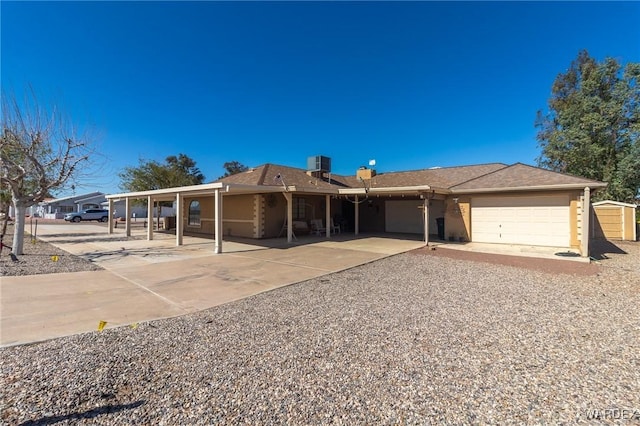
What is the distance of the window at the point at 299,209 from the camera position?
16.1 meters

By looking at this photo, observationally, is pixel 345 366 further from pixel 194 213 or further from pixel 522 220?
pixel 194 213

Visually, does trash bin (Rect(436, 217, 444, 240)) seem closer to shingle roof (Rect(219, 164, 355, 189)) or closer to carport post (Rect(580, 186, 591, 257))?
carport post (Rect(580, 186, 591, 257))

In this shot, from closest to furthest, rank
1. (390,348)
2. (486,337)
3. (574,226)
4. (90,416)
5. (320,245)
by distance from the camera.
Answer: (90,416) → (390,348) → (486,337) → (574,226) → (320,245)

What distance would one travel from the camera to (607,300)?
516 centimetres

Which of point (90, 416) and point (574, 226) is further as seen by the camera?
point (574, 226)

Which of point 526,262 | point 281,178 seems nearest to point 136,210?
point 281,178

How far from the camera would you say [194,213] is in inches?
748

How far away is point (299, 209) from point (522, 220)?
10766mm

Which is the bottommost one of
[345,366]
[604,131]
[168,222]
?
[345,366]

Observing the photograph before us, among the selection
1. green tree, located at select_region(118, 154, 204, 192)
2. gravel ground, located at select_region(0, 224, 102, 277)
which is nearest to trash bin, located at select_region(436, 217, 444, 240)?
gravel ground, located at select_region(0, 224, 102, 277)

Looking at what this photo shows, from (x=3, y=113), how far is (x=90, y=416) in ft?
37.5

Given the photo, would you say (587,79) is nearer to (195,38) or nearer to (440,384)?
(195,38)

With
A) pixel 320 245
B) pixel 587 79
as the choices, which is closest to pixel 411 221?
pixel 320 245

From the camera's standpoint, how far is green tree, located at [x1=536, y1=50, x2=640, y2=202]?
19031 mm
